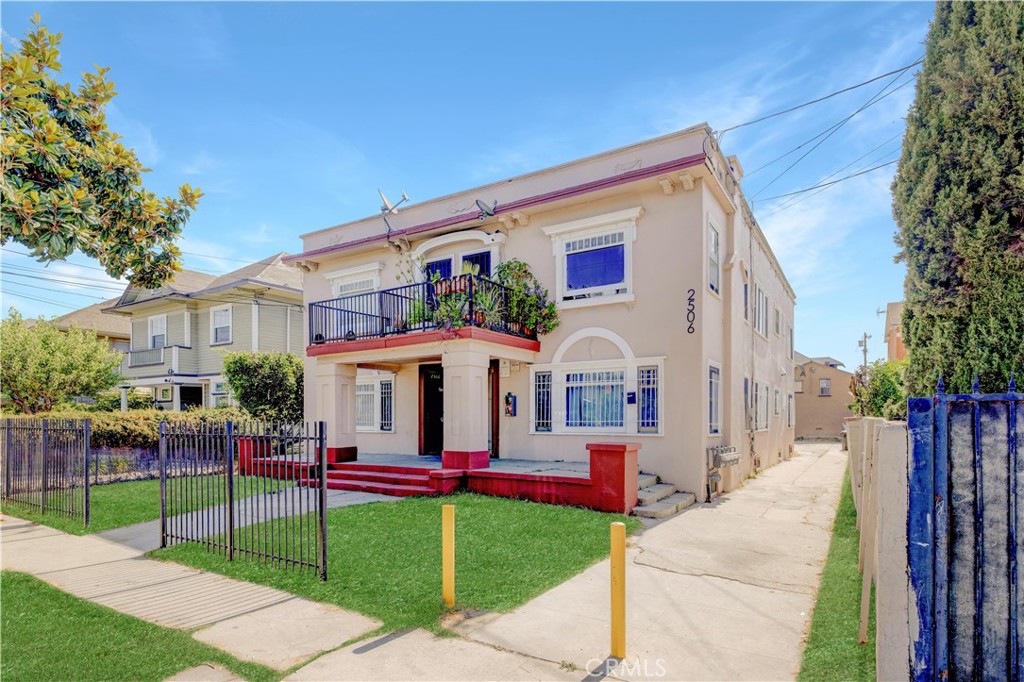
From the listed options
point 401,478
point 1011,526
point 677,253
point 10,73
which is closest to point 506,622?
point 1011,526

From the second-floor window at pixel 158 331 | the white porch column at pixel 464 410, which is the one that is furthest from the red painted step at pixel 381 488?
the second-floor window at pixel 158 331

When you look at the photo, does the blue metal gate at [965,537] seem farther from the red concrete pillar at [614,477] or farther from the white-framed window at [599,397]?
the white-framed window at [599,397]

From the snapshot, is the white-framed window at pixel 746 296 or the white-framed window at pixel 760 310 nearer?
the white-framed window at pixel 746 296

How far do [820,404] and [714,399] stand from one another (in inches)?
1188

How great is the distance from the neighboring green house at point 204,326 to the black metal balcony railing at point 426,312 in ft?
28.0

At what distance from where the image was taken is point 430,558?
6.86 meters

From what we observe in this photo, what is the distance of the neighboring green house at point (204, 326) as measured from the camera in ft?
74.8

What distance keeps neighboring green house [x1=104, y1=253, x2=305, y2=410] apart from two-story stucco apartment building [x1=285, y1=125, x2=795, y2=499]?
830 cm

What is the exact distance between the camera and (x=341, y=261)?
55.1 feet

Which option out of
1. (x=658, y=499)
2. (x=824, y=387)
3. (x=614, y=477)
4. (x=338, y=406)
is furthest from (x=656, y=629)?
(x=824, y=387)

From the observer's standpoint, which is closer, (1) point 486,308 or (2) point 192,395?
(1) point 486,308

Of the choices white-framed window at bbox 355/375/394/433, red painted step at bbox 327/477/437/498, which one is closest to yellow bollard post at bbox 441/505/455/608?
red painted step at bbox 327/477/437/498

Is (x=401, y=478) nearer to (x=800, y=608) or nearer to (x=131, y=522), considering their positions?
(x=131, y=522)

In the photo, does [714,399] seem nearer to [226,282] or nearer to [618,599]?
[618,599]
